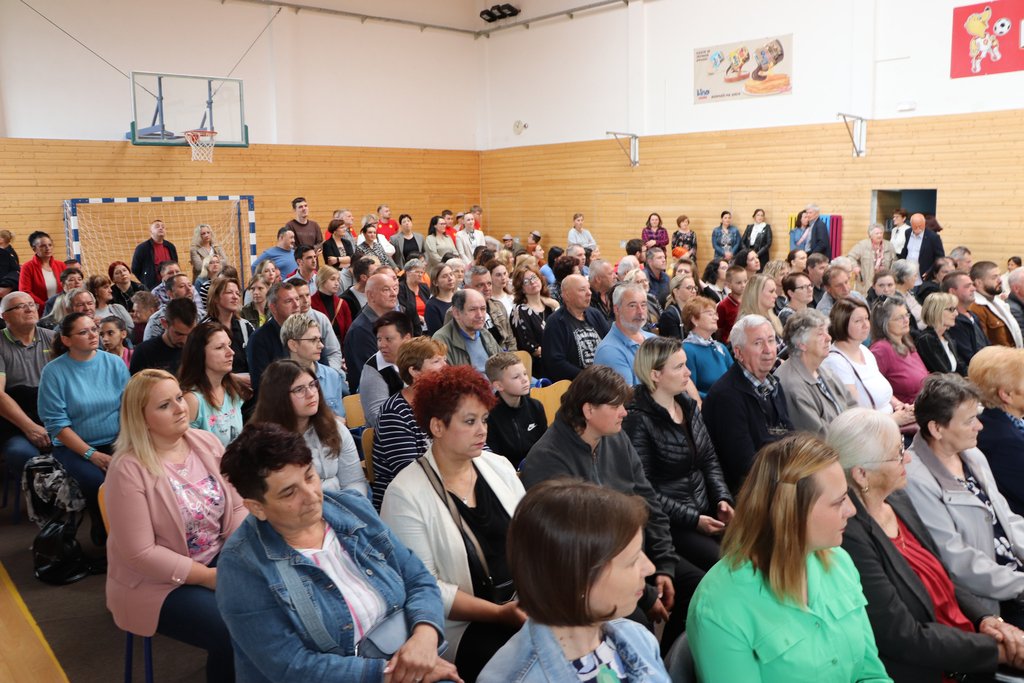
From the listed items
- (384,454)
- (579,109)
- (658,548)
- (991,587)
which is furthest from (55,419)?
(579,109)

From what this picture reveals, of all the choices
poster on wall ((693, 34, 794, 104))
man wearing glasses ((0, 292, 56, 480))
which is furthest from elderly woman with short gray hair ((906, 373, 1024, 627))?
poster on wall ((693, 34, 794, 104))

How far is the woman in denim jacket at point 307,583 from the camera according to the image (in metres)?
1.99

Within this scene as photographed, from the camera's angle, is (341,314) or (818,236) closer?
(341,314)

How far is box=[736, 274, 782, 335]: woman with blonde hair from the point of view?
5.68 meters

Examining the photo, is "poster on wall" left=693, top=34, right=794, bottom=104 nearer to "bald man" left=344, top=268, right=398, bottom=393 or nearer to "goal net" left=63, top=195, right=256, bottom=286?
"goal net" left=63, top=195, right=256, bottom=286

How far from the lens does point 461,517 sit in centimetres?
254

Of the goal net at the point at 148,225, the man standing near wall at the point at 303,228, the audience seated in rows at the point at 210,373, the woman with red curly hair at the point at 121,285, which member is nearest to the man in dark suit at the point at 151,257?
the goal net at the point at 148,225

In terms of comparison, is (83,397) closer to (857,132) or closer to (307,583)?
(307,583)

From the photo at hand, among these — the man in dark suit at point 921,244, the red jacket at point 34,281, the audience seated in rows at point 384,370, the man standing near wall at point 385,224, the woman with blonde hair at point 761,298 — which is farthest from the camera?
the man standing near wall at point 385,224

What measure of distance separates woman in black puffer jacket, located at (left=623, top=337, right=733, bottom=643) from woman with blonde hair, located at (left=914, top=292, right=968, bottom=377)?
2865mm

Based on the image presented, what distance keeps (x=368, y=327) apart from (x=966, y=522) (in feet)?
12.8

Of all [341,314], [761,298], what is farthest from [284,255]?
[761,298]

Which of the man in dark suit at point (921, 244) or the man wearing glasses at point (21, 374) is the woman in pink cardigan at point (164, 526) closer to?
the man wearing glasses at point (21, 374)

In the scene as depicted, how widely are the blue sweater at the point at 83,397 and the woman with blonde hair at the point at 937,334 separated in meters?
5.52
